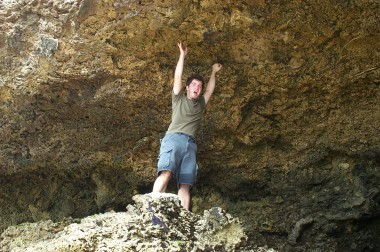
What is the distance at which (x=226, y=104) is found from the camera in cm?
485

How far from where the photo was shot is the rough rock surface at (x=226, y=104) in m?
4.38

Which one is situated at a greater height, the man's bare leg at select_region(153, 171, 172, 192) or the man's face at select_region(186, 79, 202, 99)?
the man's face at select_region(186, 79, 202, 99)

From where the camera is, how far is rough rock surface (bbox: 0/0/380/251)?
14.4 ft

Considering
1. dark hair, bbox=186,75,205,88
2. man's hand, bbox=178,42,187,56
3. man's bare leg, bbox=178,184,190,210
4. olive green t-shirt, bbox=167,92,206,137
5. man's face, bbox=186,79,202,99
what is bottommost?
man's bare leg, bbox=178,184,190,210

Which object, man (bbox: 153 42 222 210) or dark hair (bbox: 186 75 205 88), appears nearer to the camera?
man (bbox: 153 42 222 210)

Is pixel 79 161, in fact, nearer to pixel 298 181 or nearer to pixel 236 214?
pixel 236 214

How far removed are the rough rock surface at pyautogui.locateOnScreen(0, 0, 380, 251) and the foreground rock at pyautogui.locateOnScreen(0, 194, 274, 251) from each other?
1468 mm

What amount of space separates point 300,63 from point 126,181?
2073 mm

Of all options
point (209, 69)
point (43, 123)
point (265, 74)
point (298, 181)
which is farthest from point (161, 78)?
point (298, 181)

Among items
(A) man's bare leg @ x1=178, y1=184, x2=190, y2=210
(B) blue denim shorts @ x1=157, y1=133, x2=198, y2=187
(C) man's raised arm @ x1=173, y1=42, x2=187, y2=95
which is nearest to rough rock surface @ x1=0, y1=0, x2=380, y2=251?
(C) man's raised arm @ x1=173, y1=42, x2=187, y2=95

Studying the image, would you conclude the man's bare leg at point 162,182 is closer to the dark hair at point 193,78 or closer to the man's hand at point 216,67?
the dark hair at point 193,78

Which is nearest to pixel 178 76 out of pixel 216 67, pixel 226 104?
pixel 216 67

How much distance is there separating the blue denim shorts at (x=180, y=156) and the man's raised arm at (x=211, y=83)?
430 mm

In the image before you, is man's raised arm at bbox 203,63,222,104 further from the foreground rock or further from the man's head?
the foreground rock
